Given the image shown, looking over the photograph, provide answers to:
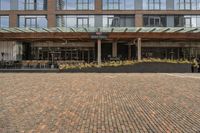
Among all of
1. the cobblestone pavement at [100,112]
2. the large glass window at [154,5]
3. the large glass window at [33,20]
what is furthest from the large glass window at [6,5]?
the cobblestone pavement at [100,112]

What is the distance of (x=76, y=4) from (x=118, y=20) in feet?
19.3

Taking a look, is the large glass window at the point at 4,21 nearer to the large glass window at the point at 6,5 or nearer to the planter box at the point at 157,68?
the large glass window at the point at 6,5

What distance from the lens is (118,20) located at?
1823 inches

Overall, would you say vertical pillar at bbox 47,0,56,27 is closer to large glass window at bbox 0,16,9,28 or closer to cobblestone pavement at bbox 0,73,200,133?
large glass window at bbox 0,16,9,28

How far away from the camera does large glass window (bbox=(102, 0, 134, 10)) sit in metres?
46.3

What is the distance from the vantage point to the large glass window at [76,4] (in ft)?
152

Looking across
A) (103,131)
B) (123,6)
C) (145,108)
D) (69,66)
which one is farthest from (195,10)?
(103,131)

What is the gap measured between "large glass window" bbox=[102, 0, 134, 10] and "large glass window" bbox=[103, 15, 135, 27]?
1054 millimetres

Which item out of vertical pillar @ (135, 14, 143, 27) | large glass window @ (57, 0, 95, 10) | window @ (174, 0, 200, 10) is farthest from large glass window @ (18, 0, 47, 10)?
window @ (174, 0, 200, 10)

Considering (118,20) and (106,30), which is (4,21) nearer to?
(118,20)

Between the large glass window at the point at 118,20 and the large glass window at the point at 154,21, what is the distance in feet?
5.97

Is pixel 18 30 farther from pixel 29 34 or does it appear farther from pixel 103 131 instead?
pixel 103 131

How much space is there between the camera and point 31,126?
746 cm

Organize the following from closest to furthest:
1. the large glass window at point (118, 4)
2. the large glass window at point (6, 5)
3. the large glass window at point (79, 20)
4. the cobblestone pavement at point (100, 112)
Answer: the cobblestone pavement at point (100, 112) → the large glass window at point (118, 4) → the large glass window at point (79, 20) → the large glass window at point (6, 5)
